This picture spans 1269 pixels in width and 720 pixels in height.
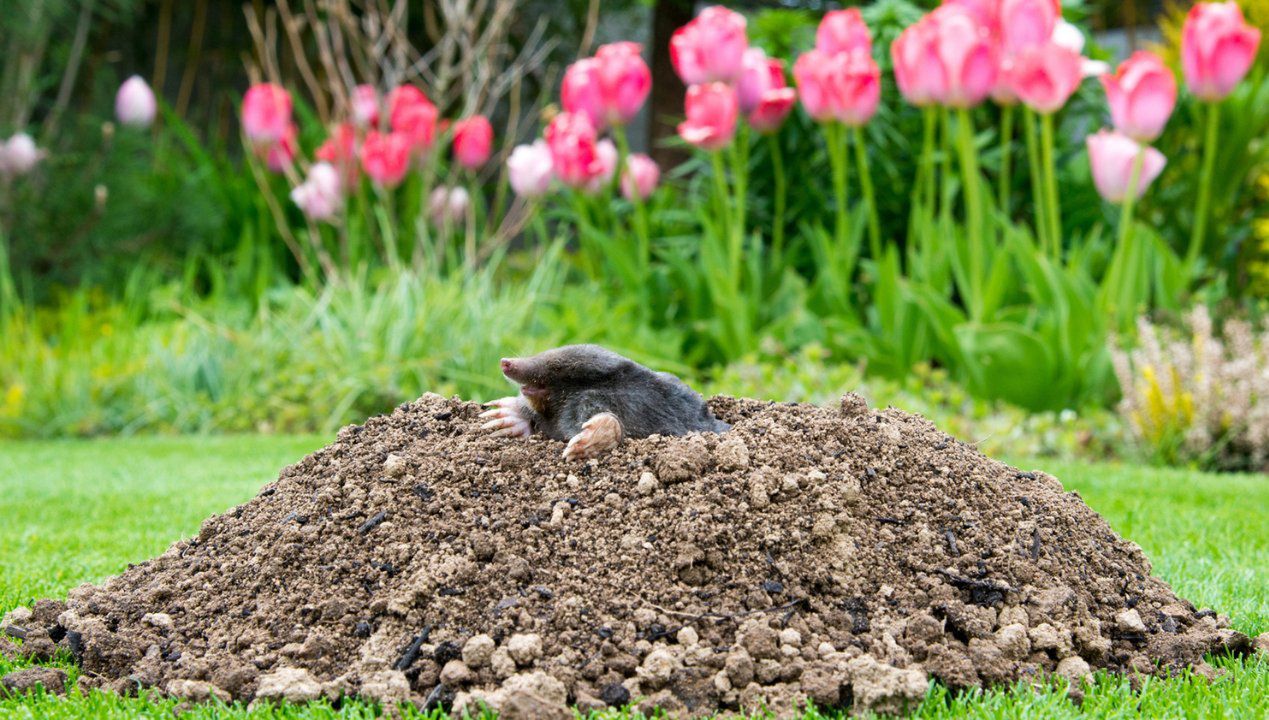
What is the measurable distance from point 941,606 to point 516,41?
9653 millimetres

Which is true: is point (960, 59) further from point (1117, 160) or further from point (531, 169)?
point (531, 169)

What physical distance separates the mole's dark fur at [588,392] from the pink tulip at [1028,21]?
10.6 ft

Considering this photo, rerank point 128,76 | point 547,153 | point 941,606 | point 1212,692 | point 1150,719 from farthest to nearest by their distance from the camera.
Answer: point 128,76 < point 547,153 < point 941,606 < point 1212,692 < point 1150,719

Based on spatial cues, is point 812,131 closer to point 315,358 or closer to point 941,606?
point 315,358

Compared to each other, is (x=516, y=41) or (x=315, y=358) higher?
(x=516, y=41)

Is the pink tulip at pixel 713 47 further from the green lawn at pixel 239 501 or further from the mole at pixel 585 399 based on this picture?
the mole at pixel 585 399

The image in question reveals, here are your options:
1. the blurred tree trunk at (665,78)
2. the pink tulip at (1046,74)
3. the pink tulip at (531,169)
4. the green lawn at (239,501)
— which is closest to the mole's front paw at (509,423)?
the green lawn at (239,501)

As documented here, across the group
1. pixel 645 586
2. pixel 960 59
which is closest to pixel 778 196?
pixel 960 59

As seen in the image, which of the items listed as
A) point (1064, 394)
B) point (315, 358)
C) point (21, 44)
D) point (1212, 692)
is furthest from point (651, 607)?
point (21, 44)

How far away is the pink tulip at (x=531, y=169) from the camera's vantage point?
20.0ft

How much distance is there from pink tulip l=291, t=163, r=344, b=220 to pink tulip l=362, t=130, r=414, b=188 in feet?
0.91

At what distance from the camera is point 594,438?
202 cm

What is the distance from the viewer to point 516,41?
10742 mm

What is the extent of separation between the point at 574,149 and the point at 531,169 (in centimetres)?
48
